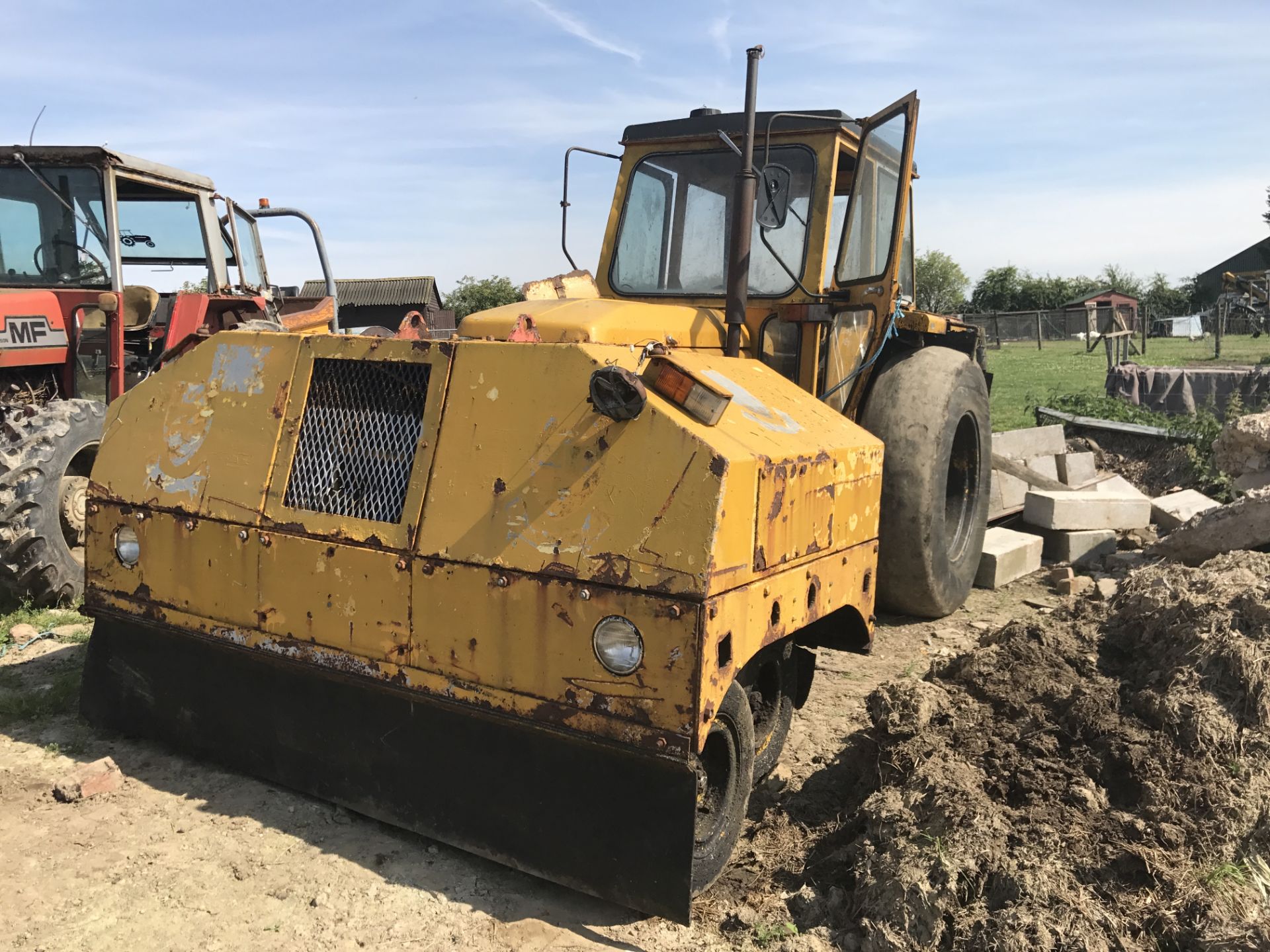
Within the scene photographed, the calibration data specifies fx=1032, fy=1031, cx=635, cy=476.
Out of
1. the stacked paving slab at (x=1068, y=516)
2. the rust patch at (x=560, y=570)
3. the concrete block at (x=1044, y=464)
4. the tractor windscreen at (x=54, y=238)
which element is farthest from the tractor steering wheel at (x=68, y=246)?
the concrete block at (x=1044, y=464)

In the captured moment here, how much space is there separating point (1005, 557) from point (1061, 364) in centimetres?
2268

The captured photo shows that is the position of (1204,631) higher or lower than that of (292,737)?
higher

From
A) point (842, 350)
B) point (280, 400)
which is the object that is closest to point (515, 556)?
point (280, 400)

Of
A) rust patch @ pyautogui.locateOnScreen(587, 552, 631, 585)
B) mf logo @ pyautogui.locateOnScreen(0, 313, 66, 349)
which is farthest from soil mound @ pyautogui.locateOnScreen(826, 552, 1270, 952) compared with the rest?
mf logo @ pyautogui.locateOnScreen(0, 313, 66, 349)

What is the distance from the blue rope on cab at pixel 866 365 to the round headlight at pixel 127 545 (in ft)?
9.77

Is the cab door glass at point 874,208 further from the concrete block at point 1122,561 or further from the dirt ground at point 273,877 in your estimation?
the concrete block at point 1122,561

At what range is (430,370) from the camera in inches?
120

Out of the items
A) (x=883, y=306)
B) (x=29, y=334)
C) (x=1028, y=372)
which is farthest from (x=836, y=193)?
(x=1028, y=372)

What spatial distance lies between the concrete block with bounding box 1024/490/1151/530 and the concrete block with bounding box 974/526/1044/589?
0.26m

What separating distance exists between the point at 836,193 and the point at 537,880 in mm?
3419

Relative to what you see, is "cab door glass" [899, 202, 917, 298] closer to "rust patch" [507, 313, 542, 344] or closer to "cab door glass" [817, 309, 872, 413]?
"cab door glass" [817, 309, 872, 413]

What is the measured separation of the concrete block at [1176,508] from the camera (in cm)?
747

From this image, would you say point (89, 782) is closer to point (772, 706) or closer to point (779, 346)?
point (772, 706)

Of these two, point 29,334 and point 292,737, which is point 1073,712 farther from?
point 29,334
